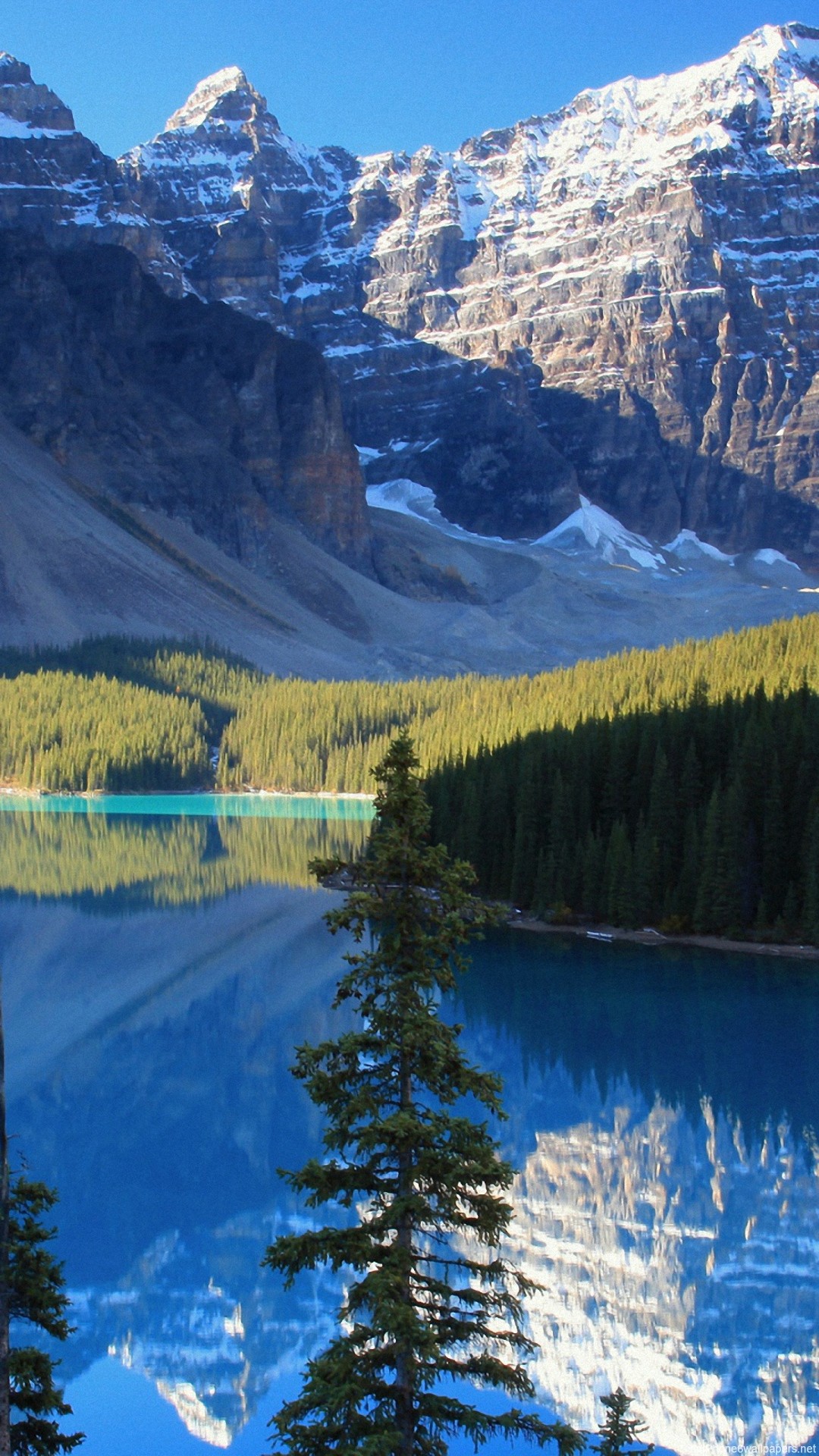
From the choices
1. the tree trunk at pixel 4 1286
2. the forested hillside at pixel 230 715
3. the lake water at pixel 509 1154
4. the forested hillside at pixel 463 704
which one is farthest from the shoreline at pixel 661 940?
the tree trunk at pixel 4 1286

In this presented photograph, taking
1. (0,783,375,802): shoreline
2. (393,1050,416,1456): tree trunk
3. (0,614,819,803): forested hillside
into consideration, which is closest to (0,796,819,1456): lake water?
(393,1050,416,1456): tree trunk

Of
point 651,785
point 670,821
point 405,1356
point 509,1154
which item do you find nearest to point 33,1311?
point 405,1356

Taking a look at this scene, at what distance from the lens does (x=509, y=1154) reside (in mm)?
26812

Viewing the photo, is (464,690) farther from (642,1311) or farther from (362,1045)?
(362,1045)

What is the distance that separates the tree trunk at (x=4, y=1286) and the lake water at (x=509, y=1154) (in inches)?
251

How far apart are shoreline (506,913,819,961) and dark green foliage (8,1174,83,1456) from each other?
36708 mm

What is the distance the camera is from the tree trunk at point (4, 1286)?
9875 mm

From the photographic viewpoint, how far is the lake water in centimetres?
1827

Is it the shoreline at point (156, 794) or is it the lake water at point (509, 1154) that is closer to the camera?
the lake water at point (509, 1154)

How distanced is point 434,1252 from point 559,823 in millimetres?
36968

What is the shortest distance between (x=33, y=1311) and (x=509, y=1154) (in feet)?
56.5

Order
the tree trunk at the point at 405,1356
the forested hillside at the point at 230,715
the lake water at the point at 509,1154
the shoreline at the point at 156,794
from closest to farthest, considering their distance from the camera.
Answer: the tree trunk at the point at 405,1356 < the lake water at the point at 509,1154 < the forested hillside at the point at 230,715 < the shoreline at the point at 156,794

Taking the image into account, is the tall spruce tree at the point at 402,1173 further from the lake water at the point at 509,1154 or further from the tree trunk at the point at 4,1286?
the lake water at the point at 509,1154
